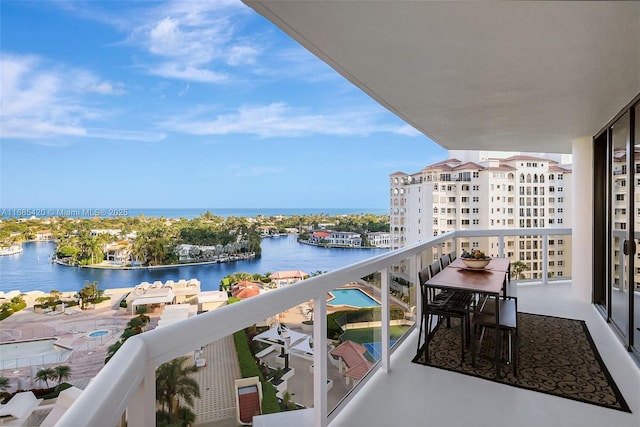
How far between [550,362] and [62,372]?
358cm

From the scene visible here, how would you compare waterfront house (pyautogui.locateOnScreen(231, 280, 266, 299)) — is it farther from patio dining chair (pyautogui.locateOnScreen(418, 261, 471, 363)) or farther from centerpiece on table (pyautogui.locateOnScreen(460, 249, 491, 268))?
centerpiece on table (pyautogui.locateOnScreen(460, 249, 491, 268))

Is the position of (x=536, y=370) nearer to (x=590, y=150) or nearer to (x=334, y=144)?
(x=590, y=150)

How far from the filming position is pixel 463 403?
243 centimetres

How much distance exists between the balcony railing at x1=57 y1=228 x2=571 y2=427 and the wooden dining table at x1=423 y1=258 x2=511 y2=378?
1.32 feet

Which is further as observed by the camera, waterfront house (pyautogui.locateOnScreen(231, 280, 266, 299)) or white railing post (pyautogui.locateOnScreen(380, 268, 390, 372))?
white railing post (pyautogui.locateOnScreen(380, 268, 390, 372))

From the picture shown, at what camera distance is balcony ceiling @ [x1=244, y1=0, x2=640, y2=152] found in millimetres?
1774

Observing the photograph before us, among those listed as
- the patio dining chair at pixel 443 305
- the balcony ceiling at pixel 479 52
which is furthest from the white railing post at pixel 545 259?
the patio dining chair at pixel 443 305

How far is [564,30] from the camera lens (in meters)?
1.95

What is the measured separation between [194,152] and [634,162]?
21.2 metres

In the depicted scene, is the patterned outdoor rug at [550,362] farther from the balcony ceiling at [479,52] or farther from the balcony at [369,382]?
the balcony ceiling at [479,52]

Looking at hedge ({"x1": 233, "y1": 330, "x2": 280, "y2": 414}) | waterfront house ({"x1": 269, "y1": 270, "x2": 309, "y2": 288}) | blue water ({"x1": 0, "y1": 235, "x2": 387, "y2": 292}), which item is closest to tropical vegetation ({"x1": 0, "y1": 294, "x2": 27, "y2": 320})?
blue water ({"x1": 0, "y1": 235, "x2": 387, "y2": 292})

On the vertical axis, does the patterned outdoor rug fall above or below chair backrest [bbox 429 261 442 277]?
below

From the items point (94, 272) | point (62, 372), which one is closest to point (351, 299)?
point (62, 372)

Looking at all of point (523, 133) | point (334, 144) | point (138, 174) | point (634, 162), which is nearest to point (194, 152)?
point (138, 174)
